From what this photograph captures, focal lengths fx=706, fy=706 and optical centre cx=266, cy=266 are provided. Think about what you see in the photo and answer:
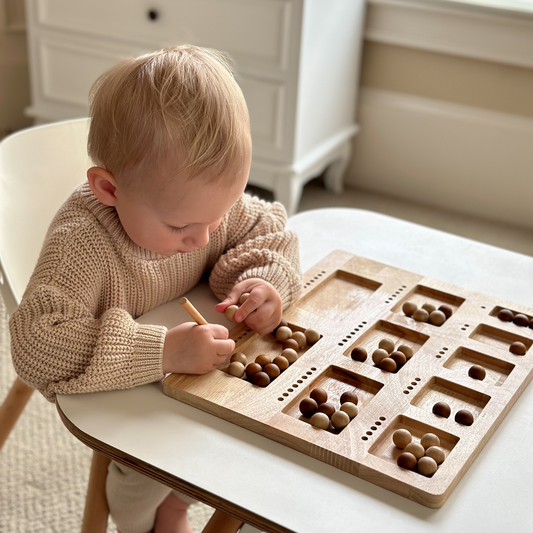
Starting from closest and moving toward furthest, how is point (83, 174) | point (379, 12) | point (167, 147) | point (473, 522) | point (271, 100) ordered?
point (473, 522), point (167, 147), point (83, 174), point (271, 100), point (379, 12)

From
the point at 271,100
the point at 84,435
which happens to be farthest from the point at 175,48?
the point at 271,100

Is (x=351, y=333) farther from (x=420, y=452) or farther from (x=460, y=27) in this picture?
(x=460, y=27)

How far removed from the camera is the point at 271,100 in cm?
219

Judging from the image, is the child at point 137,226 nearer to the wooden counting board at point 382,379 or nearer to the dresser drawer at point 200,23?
the wooden counting board at point 382,379

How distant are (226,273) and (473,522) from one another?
0.46 metres

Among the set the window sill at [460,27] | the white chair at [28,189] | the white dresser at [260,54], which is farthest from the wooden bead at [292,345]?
the window sill at [460,27]

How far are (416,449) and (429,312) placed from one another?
268mm

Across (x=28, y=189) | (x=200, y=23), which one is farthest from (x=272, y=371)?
(x=200, y=23)

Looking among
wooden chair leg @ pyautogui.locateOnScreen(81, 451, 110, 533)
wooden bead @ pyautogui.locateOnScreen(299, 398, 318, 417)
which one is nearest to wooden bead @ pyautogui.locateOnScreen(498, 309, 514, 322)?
wooden bead @ pyautogui.locateOnScreen(299, 398, 318, 417)

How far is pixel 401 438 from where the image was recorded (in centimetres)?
66

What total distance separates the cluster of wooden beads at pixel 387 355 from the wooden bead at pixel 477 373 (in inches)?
2.7

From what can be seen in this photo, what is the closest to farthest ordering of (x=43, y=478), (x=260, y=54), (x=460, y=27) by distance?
(x=43, y=478), (x=260, y=54), (x=460, y=27)

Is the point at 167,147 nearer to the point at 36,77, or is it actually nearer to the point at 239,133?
the point at 239,133

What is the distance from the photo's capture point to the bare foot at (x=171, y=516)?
1.08 metres
